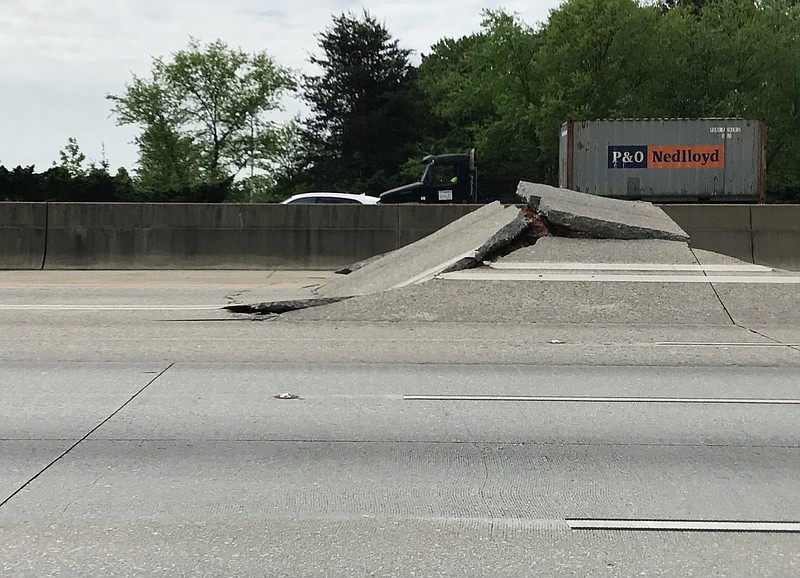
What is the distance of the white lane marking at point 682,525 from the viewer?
4.47 meters

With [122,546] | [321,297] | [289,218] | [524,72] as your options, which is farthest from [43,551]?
[524,72]

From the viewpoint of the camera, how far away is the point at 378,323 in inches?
472

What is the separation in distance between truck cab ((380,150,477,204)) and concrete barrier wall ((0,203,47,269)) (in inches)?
540

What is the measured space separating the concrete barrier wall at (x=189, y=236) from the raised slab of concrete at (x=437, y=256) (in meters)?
3.04

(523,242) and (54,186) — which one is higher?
(54,186)

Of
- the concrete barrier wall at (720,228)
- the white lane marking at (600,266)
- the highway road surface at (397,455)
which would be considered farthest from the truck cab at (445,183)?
the highway road surface at (397,455)

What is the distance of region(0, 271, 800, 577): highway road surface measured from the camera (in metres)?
4.16

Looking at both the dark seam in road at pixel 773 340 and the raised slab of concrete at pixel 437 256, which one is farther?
the raised slab of concrete at pixel 437 256

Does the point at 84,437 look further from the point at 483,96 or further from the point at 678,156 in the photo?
the point at 483,96

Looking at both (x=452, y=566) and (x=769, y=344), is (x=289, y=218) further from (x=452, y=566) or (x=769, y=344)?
(x=452, y=566)

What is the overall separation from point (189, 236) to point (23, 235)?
138 inches

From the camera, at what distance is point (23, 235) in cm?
1912

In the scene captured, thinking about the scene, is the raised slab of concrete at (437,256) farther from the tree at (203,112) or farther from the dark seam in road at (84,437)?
the tree at (203,112)

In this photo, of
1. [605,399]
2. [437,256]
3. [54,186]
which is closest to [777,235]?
[437,256]
